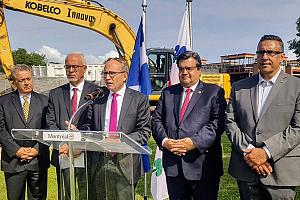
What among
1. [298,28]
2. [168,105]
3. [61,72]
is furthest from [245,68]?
[168,105]

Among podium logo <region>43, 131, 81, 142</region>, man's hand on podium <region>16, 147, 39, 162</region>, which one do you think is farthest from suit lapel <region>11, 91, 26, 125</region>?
podium logo <region>43, 131, 81, 142</region>

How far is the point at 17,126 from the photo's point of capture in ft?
12.7

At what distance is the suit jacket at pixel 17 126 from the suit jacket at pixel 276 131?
1.95 m

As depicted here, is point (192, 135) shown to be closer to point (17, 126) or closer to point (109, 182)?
point (109, 182)

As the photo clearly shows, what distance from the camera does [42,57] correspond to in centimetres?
5678

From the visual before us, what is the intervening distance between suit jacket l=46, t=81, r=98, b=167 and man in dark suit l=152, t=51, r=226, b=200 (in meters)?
0.77

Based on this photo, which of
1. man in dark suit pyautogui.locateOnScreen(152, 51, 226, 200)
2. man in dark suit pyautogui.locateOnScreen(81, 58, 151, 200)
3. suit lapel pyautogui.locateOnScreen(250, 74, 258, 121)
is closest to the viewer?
suit lapel pyautogui.locateOnScreen(250, 74, 258, 121)

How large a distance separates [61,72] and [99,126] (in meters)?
25.6

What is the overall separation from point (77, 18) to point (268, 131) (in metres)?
6.98

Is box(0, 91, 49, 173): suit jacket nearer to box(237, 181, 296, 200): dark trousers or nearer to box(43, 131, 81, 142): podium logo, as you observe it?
box(43, 131, 81, 142): podium logo

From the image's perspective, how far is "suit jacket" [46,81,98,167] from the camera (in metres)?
3.76

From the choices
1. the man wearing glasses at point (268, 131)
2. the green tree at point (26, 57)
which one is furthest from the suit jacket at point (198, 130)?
the green tree at point (26, 57)

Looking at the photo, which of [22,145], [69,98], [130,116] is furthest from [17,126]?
[130,116]

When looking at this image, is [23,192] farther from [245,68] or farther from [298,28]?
[298,28]
